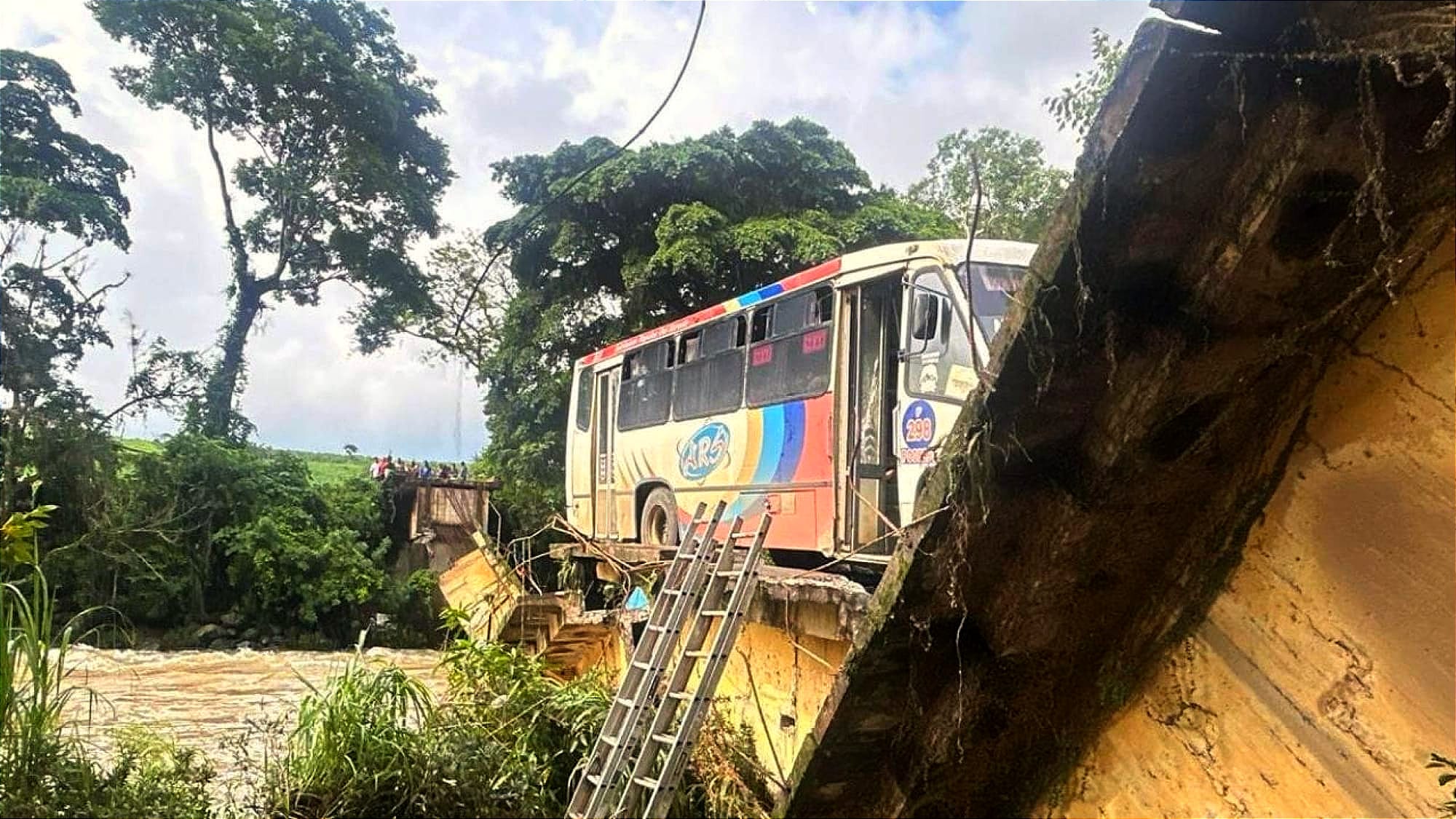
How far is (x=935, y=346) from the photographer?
19.3ft

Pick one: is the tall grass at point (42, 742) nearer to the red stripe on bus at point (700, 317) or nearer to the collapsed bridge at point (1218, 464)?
the collapsed bridge at point (1218, 464)

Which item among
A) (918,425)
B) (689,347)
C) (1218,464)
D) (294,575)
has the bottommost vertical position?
(294,575)

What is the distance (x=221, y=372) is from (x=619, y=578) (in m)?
17.1

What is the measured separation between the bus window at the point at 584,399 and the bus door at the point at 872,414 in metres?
6.11

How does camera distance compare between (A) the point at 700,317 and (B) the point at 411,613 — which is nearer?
(A) the point at 700,317

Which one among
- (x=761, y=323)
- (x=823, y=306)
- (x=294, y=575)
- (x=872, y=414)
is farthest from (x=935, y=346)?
(x=294, y=575)

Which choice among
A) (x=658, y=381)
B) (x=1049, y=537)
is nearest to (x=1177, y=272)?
(x=1049, y=537)

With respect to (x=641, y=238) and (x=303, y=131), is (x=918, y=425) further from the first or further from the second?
(x=303, y=131)

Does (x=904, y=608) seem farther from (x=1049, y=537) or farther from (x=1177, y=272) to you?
(x=1177, y=272)

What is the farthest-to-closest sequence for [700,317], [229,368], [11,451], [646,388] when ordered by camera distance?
[229,368] → [11,451] → [646,388] → [700,317]

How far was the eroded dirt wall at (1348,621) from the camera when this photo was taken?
5.63 ft

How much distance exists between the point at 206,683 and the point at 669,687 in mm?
13114

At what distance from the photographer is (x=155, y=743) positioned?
216 inches

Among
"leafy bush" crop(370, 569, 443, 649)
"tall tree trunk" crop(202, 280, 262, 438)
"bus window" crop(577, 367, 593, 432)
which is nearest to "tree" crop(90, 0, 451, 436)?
"tall tree trunk" crop(202, 280, 262, 438)
